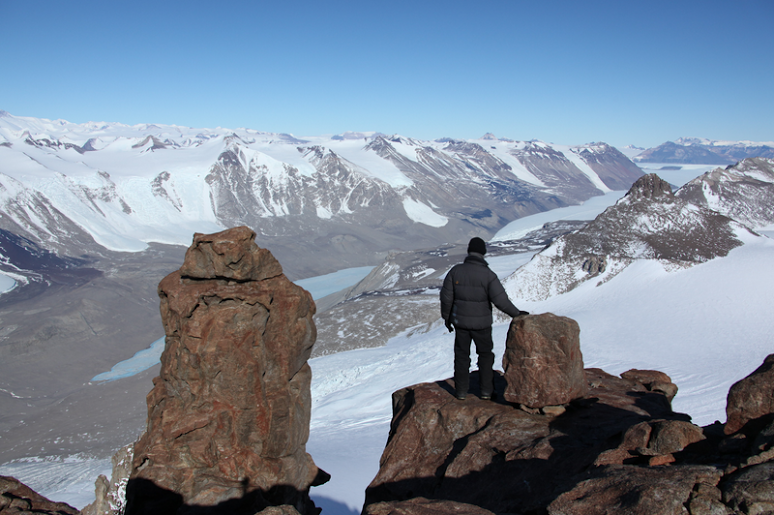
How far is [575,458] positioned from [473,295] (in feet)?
8.17

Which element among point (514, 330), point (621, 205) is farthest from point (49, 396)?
point (621, 205)

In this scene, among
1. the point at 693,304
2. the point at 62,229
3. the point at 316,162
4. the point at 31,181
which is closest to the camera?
the point at 693,304

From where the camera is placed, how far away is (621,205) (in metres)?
55.6

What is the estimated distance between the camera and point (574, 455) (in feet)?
19.1

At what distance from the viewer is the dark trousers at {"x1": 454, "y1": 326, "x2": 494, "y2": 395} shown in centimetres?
724

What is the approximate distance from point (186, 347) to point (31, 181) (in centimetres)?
13984

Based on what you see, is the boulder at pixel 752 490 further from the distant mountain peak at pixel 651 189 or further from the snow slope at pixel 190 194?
the snow slope at pixel 190 194

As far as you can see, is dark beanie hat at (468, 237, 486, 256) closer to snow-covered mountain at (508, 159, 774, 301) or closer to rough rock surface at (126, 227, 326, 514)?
rough rock surface at (126, 227, 326, 514)

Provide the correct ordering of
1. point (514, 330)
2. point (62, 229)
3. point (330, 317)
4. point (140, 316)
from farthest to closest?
1. point (62, 229)
2. point (140, 316)
3. point (330, 317)
4. point (514, 330)

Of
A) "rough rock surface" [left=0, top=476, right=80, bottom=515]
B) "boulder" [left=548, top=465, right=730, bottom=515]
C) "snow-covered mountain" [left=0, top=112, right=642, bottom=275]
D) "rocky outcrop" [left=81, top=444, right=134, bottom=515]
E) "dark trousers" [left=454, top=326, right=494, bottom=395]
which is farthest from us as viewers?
"snow-covered mountain" [left=0, top=112, right=642, bottom=275]

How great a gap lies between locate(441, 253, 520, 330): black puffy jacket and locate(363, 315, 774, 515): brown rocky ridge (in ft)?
2.78

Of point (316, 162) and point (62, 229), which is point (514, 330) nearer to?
point (62, 229)

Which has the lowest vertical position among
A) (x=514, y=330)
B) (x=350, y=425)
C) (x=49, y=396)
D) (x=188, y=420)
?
(x=49, y=396)

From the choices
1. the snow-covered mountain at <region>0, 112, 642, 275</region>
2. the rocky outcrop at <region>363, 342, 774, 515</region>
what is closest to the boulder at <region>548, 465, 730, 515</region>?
the rocky outcrop at <region>363, 342, 774, 515</region>
